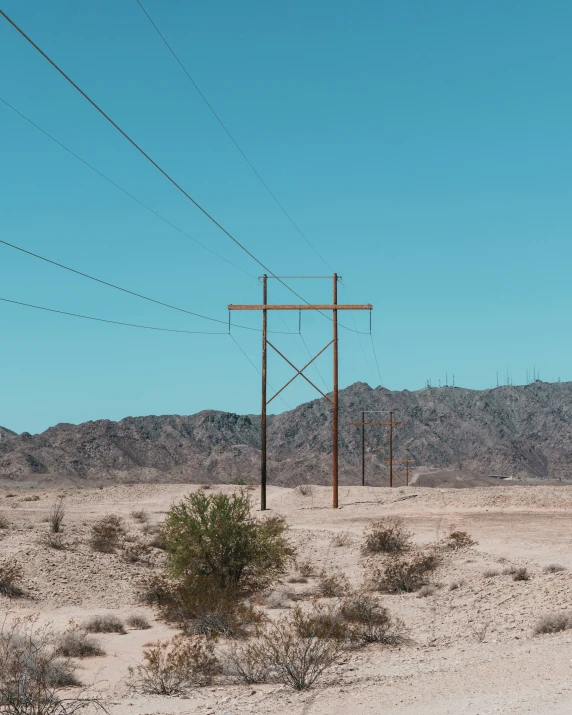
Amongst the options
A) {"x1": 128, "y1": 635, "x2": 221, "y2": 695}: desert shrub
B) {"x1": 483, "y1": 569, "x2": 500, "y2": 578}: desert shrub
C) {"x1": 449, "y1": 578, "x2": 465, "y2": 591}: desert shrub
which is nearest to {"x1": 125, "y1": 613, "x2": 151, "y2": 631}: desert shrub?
{"x1": 128, "y1": 635, "x2": 221, "y2": 695}: desert shrub

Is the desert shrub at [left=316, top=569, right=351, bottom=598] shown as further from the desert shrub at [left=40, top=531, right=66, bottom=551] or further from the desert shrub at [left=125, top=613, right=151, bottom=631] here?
the desert shrub at [left=40, top=531, right=66, bottom=551]

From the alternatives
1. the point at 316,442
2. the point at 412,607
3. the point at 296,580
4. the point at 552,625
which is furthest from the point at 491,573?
the point at 316,442

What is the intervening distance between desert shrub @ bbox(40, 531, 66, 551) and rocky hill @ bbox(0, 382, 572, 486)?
248 feet

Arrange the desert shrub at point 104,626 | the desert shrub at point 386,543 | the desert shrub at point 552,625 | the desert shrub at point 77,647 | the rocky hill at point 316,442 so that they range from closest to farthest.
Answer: the desert shrub at point 77,647 → the desert shrub at point 552,625 → the desert shrub at point 104,626 → the desert shrub at point 386,543 → the rocky hill at point 316,442

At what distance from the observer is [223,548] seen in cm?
2364

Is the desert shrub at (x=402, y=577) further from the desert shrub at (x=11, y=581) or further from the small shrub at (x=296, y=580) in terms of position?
the desert shrub at (x=11, y=581)

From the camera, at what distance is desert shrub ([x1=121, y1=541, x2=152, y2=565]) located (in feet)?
90.2

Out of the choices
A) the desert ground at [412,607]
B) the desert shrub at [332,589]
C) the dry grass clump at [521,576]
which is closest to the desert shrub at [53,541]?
the desert ground at [412,607]

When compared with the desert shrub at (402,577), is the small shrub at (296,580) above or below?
below

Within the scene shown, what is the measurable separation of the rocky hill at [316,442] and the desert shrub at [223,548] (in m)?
81.3

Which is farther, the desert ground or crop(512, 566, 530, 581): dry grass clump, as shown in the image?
crop(512, 566, 530, 581): dry grass clump

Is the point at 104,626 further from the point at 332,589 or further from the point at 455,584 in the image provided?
the point at 455,584

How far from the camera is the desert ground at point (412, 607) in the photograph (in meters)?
11.6

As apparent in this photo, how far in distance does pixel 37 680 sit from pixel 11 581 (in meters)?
12.0
